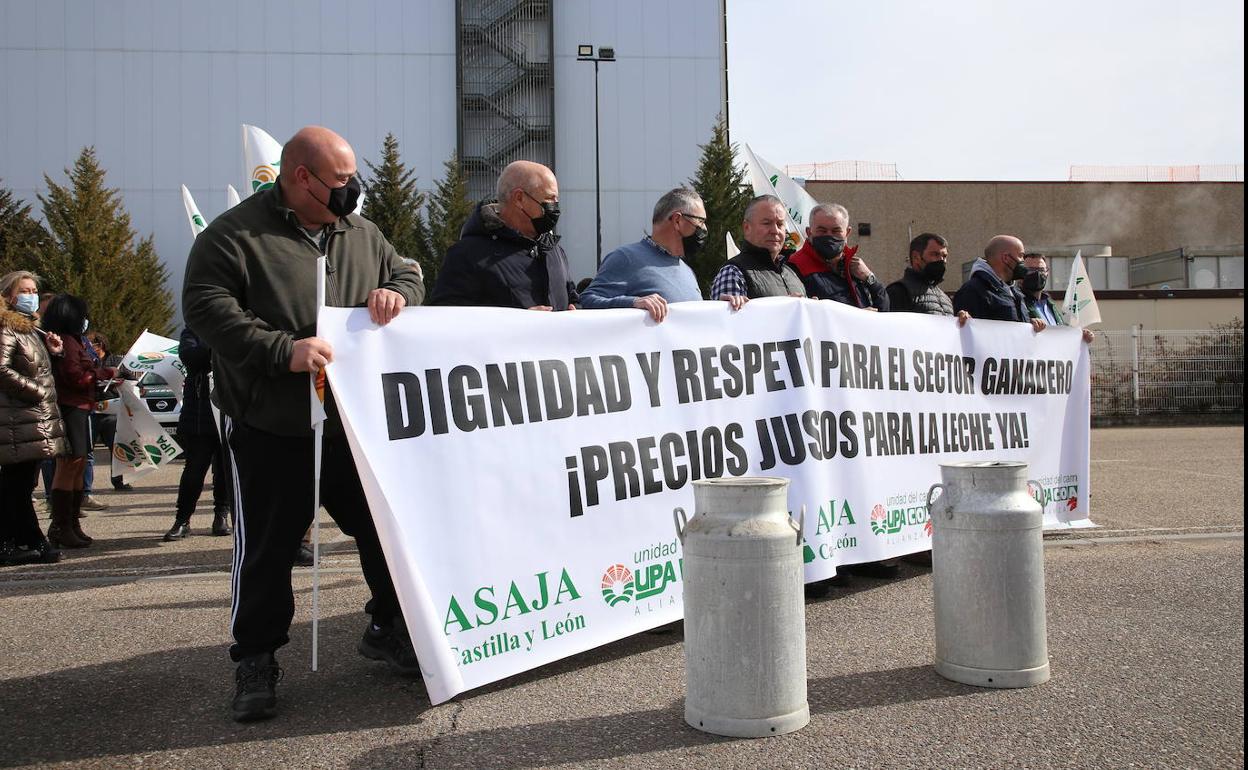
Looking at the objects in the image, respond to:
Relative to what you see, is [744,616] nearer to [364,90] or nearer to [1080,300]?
[1080,300]

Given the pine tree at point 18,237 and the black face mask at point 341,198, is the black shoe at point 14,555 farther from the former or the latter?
the pine tree at point 18,237

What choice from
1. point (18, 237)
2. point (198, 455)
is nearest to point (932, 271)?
point (198, 455)

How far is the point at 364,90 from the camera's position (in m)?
43.3

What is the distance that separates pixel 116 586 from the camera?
5867 mm

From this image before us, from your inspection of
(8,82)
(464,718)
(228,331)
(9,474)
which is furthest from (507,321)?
(8,82)

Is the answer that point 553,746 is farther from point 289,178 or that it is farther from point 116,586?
point 116,586

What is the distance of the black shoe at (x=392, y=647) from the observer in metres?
3.95

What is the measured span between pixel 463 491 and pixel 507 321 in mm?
708

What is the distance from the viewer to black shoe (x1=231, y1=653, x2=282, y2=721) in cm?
346

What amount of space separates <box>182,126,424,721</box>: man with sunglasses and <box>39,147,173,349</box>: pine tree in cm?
3512

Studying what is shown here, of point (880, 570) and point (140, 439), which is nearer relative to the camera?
point (880, 570)

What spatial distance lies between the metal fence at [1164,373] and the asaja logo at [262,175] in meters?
18.5

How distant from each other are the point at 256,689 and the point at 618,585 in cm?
142

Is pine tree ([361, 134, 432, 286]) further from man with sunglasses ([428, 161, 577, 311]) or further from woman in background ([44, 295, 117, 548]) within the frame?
man with sunglasses ([428, 161, 577, 311])
